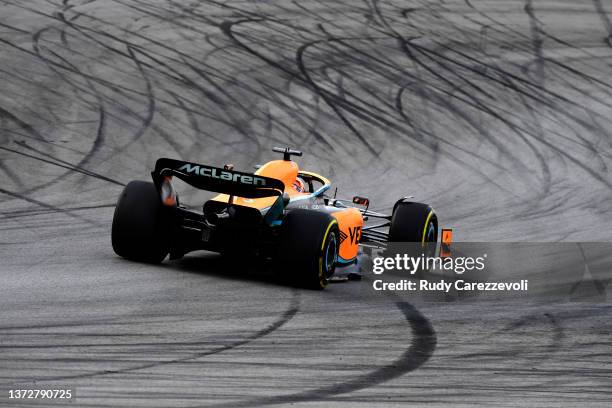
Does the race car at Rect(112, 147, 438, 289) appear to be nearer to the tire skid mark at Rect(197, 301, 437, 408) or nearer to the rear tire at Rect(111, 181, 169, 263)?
the rear tire at Rect(111, 181, 169, 263)

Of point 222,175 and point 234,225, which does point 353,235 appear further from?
point 222,175

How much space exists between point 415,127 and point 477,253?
6.85 m

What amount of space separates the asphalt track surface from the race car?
0.26 metres

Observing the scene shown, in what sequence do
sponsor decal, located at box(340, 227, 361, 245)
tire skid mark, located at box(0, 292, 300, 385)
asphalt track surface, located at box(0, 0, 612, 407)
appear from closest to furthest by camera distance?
1. tire skid mark, located at box(0, 292, 300, 385)
2. asphalt track surface, located at box(0, 0, 612, 407)
3. sponsor decal, located at box(340, 227, 361, 245)

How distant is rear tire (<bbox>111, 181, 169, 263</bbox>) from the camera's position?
10469 millimetres

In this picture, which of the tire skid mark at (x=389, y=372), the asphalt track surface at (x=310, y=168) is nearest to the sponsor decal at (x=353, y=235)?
the asphalt track surface at (x=310, y=168)

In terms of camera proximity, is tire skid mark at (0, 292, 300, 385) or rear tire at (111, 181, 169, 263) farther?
rear tire at (111, 181, 169, 263)

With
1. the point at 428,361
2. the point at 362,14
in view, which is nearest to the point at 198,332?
the point at 428,361

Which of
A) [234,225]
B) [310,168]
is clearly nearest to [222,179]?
[234,225]

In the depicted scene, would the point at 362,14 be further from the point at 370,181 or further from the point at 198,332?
the point at 198,332

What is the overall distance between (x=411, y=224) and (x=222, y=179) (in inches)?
94.5

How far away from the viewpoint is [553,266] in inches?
473

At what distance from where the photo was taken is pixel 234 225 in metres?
10.3

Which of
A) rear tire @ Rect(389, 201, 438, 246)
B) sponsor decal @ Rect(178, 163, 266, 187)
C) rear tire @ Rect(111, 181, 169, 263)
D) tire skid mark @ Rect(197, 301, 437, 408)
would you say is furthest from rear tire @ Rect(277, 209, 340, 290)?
rear tire @ Rect(389, 201, 438, 246)
